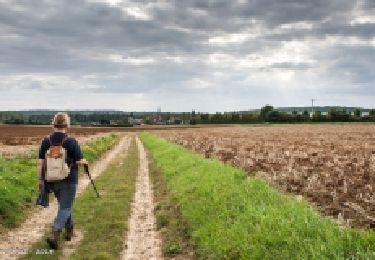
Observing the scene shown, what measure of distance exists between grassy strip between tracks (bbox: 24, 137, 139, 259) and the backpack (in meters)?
1.61

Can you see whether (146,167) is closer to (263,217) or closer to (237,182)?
(237,182)

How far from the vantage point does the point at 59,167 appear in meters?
10.5

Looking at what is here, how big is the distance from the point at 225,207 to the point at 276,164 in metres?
7.63

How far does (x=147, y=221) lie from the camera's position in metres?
13.3

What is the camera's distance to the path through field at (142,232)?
10127 mm

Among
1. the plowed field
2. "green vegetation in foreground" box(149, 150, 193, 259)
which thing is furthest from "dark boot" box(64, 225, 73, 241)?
the plowed field

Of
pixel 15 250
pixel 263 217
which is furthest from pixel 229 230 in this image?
pixel 15 250

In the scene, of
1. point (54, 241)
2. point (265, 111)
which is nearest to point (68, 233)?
point (54, 241)

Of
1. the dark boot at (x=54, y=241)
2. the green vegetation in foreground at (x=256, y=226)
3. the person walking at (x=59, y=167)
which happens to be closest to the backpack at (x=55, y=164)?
the person walking at (x=59, y=167)

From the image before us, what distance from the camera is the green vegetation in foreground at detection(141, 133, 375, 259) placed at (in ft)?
23.7

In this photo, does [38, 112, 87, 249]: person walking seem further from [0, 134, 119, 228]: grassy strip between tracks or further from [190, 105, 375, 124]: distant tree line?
[190, 105, 375, 124]: distant tree line

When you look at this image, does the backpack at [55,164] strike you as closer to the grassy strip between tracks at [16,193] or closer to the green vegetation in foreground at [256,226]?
the grassy strip between tracks at [16,193]

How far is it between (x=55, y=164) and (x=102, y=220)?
3216 millimetres

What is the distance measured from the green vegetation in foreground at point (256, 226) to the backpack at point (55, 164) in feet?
11.0
